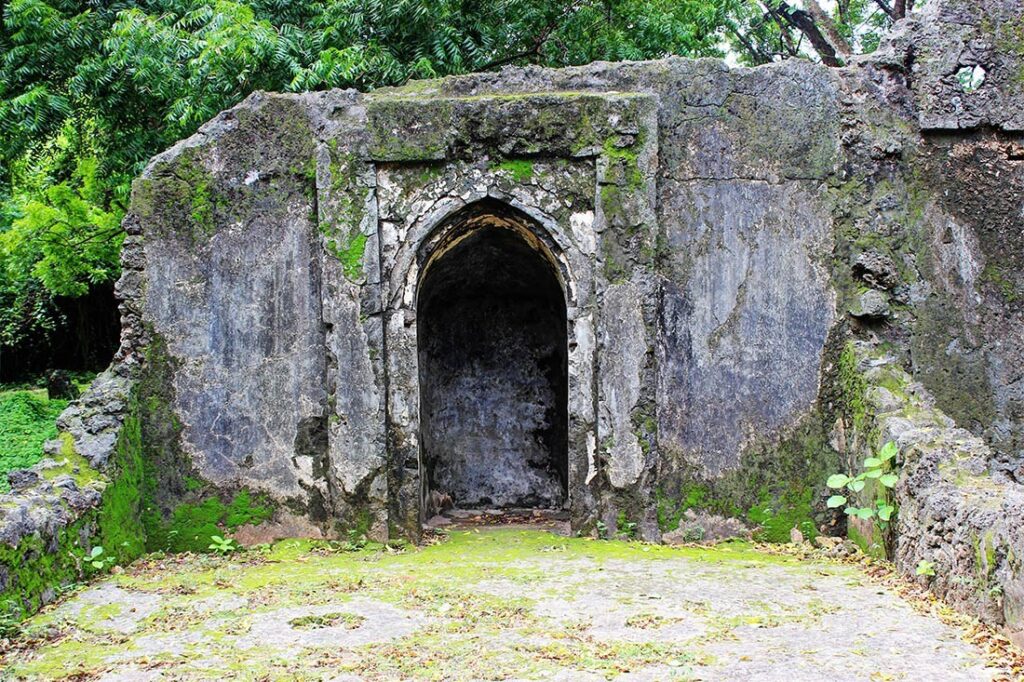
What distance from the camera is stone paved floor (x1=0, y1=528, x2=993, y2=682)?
14.0ft

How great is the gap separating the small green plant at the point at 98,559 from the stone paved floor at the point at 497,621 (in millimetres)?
141

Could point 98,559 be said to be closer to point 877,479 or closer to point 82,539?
point 82,539

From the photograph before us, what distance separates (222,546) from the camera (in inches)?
273

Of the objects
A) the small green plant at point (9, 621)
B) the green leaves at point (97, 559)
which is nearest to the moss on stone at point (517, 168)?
the green leaves at point (97, 559)

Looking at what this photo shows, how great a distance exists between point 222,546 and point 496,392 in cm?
335

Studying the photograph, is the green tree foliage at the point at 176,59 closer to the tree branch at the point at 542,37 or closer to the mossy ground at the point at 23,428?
the tree branch at the point at 542,37

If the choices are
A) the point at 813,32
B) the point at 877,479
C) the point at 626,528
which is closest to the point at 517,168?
the point at 626,528

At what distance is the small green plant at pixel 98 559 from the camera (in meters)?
6.10

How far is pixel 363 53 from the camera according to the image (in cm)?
1002

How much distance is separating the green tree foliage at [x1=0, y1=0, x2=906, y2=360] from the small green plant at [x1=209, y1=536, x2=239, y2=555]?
4.61 metres

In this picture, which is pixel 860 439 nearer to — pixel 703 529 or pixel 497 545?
pixel 703 529

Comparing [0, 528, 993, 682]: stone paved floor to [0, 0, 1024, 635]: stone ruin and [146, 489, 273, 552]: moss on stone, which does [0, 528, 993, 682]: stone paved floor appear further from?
[0, 0, 1024, 635]: stone ruin

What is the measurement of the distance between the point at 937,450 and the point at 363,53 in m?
6.87

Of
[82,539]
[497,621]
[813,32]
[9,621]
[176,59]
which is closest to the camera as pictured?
[9,621]
